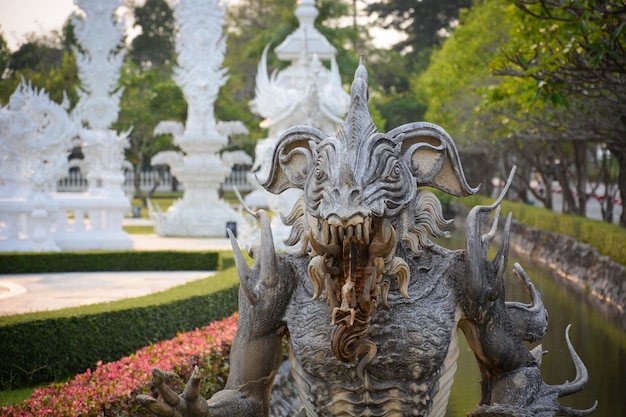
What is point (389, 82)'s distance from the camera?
55094mm

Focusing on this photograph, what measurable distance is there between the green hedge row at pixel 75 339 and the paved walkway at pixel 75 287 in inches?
84.4

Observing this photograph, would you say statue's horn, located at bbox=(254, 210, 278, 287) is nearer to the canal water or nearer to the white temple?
the canal water

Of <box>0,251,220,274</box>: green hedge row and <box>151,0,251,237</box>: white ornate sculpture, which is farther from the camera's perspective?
<box>151,0,251,237</box>: white ornate sculpture

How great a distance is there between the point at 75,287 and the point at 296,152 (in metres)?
11.6

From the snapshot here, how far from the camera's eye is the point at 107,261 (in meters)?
17.1

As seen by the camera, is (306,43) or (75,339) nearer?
(75,339)

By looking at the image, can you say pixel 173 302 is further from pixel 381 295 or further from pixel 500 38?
pixel 500 38

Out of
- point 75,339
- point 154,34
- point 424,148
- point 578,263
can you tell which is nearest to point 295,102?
point 75,339

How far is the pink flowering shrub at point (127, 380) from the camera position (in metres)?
5.97

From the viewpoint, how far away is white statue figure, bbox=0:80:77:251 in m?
18.7

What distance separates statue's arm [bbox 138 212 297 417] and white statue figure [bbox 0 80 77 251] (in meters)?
15.5

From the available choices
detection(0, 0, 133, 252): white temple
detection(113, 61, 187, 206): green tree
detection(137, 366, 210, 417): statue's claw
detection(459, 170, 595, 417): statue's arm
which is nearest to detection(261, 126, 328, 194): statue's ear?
detection(459, 170, 595, 417): statue's arm

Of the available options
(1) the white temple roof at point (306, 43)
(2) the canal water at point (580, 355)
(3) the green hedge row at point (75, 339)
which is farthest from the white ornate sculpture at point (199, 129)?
(3) the green hedge row at point (75, 339)

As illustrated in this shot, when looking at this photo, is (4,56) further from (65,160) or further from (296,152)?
(296,152)
